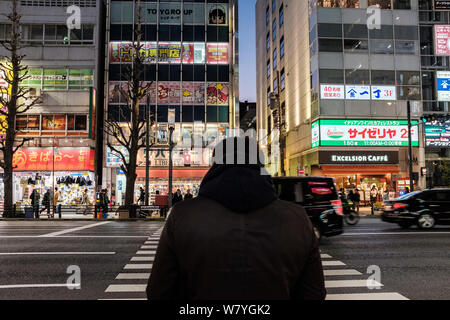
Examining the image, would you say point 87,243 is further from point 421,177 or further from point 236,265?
point 421,177

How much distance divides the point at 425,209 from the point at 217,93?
26562mm

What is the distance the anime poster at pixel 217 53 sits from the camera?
1564 inches

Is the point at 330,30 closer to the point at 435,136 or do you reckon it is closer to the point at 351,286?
the point at 435,136

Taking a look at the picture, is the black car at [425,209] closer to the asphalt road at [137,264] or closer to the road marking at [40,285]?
the asphalt road at [137,264]

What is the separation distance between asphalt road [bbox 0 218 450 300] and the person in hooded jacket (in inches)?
187

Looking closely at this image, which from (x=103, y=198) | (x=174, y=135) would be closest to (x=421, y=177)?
(x=174, y=135)

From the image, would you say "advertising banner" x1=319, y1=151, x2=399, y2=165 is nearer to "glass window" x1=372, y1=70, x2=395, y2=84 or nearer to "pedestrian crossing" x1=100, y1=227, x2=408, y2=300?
"glass window" x1=372, y1=70, x2=395, y2=84

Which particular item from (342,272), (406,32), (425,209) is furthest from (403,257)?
(406,32)

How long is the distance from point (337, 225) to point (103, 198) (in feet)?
60.1

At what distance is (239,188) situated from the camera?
197 cm

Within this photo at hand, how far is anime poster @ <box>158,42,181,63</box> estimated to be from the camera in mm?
39625

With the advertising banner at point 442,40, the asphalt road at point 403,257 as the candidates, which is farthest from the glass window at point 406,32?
the asphalt road at point 403,257
